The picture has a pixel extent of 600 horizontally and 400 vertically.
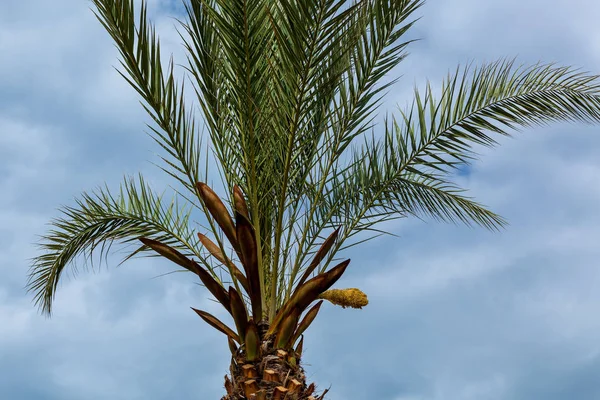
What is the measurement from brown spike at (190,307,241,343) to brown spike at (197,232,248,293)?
0.36m

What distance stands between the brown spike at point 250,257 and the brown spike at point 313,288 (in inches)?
10.2

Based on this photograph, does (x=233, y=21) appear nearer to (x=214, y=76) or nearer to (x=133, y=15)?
(x=133, y=15)

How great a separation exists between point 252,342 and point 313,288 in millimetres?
663

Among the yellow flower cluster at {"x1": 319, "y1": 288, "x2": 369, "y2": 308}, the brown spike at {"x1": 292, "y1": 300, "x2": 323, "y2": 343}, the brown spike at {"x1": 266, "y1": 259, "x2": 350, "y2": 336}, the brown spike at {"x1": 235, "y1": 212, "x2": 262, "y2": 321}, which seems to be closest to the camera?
the brown spike at {"x1": 235, "y1": 212, "x2": 262, "y2": 321}

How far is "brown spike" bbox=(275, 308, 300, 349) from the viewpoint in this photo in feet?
19.6

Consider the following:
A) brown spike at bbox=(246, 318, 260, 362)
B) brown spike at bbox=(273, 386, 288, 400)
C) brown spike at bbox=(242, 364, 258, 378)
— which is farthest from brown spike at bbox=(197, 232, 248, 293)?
brown spike at bbox=(273, 386, 288, 400)

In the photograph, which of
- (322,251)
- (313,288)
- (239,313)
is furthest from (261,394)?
(322,251)

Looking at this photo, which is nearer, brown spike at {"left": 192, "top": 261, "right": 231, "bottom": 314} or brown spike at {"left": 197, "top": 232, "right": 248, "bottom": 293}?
brown spike at {"left": 192, "top": 261, "right": 231, "bottom": 314}

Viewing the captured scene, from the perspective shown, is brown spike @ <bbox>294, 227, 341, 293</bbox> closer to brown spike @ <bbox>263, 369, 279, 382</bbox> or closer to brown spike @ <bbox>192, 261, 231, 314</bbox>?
brown spike @ <bbox>192, 261, 231, 314</bbox>

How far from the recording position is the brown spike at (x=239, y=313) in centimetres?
588

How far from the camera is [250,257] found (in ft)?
19.5

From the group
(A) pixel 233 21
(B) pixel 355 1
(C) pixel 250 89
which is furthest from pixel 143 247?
(B) pixel 355 1

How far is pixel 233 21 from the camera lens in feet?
18.1

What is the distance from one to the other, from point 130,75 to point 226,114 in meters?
1.05
